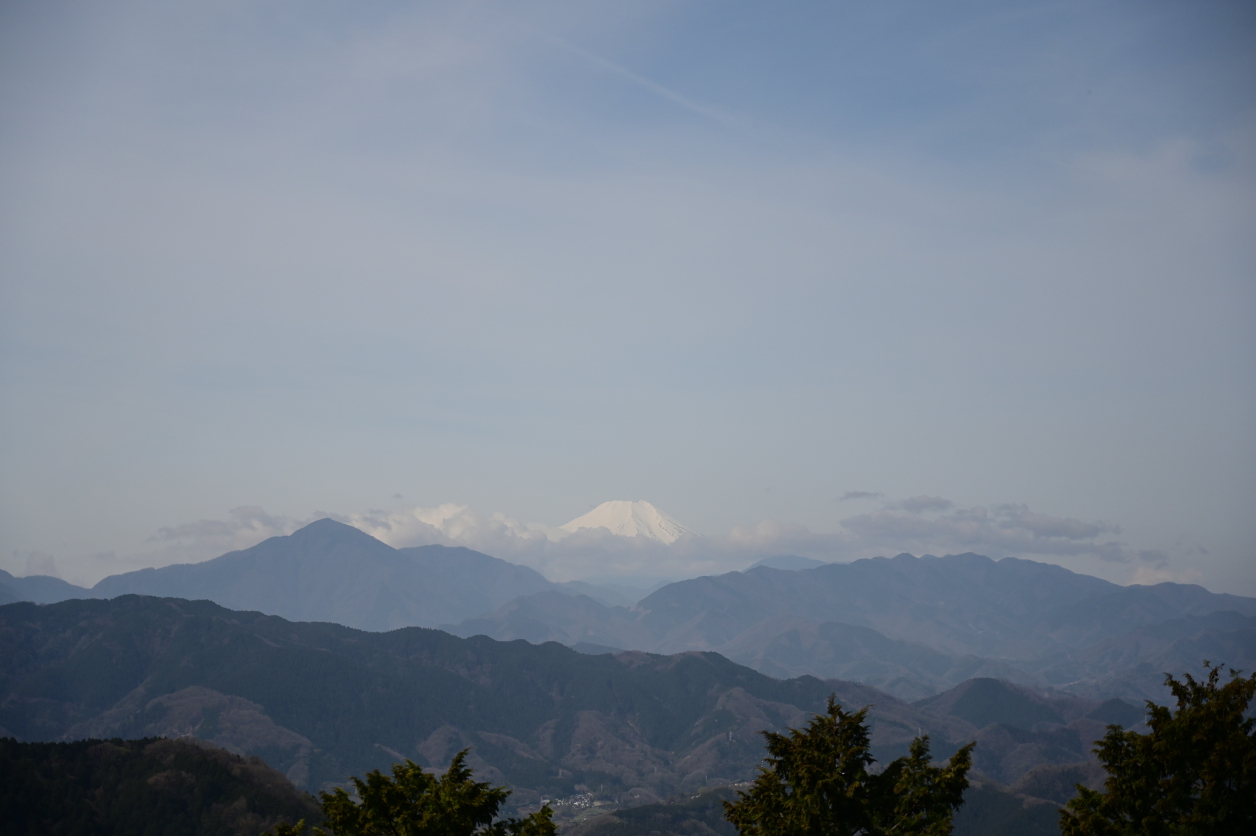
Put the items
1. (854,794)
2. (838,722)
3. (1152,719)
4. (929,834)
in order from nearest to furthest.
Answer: (929,834), (854,794), (838,722), (1152,719)

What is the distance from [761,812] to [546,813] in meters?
9.82

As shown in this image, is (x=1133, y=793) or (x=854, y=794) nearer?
(x=854, y=794)

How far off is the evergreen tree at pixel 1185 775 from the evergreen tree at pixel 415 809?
28333mm

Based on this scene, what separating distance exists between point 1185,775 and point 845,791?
18243mm

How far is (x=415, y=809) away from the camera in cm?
3744

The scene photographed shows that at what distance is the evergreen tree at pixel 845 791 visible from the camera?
41.2 meters

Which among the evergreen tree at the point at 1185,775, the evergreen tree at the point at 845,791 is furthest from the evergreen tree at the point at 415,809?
the evergreen tree at the point at 1185,775

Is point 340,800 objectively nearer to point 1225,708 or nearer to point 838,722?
point 838,722

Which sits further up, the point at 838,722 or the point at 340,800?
the point at 838,722

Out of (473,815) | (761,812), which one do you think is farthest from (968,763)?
(473,815)

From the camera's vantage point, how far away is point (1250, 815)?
4397cm

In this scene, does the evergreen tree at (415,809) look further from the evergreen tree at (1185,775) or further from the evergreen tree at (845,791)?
the evergreen tree at (1185,775)

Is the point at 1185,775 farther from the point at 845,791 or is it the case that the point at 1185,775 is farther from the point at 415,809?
the point at 415,809

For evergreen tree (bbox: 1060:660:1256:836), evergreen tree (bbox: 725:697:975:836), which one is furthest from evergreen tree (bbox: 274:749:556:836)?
evergreen tree (bbox: 1060:660:1256:836)
